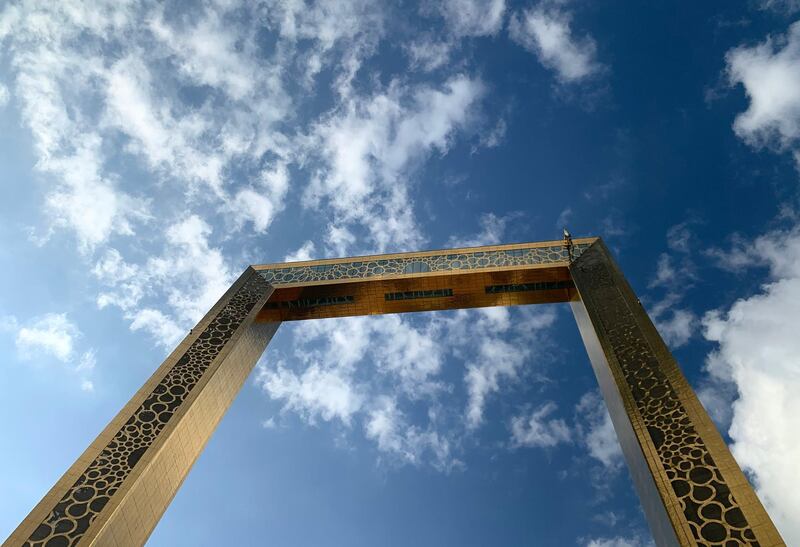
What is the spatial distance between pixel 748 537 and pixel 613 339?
3882mm

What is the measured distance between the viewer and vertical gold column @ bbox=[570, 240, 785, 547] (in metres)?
6.67

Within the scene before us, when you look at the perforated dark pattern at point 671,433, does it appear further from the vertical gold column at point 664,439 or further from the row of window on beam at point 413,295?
the row of window on beam at point 413,295

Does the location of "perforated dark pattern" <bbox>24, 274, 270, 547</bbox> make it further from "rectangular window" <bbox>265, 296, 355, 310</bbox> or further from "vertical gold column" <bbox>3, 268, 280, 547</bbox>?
"rectangular window" <bbox>265, 296, 355, 310</bbox>

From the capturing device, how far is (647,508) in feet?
26.6

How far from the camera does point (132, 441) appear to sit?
28.2ft

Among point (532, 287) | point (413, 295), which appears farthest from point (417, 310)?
point (532, 287)

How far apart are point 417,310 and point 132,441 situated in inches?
282

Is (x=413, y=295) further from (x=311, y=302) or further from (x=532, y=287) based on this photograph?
(x=532, y=287)

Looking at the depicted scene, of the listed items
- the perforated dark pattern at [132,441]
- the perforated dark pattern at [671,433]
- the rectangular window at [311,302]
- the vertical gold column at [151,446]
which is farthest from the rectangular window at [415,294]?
the perforated dark pattern at [671,433]

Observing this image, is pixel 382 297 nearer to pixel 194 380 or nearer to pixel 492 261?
pixel 492 261

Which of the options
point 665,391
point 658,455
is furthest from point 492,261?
point 658,455

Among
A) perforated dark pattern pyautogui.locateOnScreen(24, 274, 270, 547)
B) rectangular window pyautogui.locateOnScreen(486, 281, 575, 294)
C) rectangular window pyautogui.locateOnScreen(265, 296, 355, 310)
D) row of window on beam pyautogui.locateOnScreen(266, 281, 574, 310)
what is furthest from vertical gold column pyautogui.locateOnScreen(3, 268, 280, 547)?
rectangular window pyautogui.locateOnScreen(486, 281, 575, 294)

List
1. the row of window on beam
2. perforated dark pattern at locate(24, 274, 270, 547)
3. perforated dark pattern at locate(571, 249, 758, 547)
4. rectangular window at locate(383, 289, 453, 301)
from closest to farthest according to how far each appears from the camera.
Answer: perforated dark pattern at locate(571, 249, 758, 547) → perforated dark pattern at locate(24, 274, 270, 547) → the row of window on beam → rectangular window at locate(383, 289, 453, 301)

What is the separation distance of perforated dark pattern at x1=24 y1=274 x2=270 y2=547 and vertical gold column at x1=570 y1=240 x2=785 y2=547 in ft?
22.6
